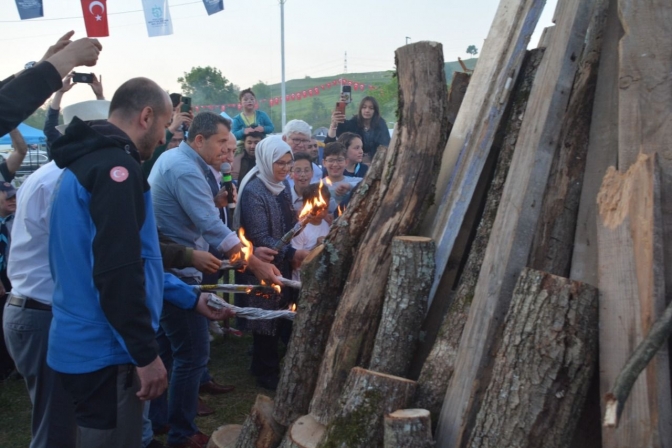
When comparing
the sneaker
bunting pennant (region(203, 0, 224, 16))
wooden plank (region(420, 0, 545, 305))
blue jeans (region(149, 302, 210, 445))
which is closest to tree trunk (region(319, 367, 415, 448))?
wooden plank (region(420, 0, 545, 305))

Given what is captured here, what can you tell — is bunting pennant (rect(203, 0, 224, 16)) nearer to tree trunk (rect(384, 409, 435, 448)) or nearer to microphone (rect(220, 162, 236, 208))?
microphone (rect(220, 162, 236, 208))

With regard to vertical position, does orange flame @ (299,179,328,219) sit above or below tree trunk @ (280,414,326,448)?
above

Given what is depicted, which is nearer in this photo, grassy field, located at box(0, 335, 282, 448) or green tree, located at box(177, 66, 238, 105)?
grassy field, located at box(0, 335, 282, 448)

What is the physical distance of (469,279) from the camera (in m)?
2.86

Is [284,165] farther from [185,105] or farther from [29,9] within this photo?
[29,9]

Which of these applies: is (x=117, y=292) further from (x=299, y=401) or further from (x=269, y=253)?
(x=269, y=253)

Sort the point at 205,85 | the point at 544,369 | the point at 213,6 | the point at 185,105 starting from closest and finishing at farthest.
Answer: the point at 544,369 < the point at 185,105 < the point at 213,6 < the point at 205,85

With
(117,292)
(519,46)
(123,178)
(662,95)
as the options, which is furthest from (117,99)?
(662,95)

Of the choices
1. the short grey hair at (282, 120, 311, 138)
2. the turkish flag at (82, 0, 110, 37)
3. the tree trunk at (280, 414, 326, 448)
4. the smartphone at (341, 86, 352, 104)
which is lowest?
the tree trunk at (280, 414, 326, 448)

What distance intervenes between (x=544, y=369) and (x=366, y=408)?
73cm

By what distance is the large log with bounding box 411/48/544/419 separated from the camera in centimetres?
270

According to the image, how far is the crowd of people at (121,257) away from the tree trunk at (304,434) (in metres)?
0.65

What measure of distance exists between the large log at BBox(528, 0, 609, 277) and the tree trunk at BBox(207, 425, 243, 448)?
2.09 meters

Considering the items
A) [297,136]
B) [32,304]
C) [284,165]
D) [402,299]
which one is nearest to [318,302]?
[402,299]
